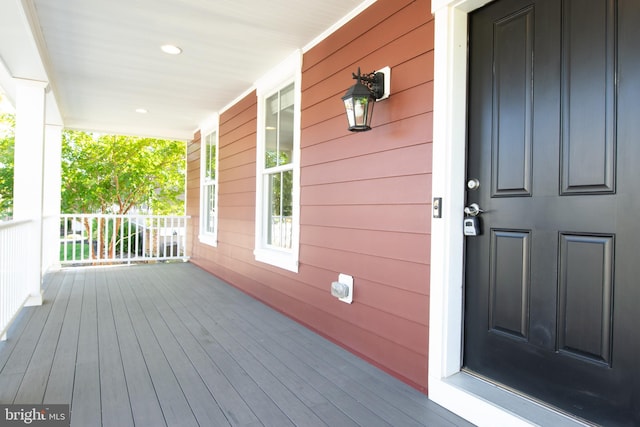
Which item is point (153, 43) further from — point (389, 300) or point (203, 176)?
point (203, 176)

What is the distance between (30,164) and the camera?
3633 millimetres

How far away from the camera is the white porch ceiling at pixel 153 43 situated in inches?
102

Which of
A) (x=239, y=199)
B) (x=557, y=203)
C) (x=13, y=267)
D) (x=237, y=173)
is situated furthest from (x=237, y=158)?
(x=557, y=203)

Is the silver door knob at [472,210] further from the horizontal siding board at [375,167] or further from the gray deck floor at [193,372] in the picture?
the gray deck floor at [193,372]

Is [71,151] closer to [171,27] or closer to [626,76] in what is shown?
[171,27]

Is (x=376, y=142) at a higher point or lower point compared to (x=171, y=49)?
lower

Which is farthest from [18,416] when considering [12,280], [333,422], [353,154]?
[353,154]

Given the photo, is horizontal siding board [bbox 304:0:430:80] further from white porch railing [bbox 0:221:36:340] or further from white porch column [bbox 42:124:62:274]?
white porch column [bbox 42:124:62:274]

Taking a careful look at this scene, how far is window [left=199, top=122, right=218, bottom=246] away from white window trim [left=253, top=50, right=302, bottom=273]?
1.76m

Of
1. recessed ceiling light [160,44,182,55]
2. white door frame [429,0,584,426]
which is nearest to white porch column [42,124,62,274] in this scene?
recessed ceiling light [160,44,182,55]

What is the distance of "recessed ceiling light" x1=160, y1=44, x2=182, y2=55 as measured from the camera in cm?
324

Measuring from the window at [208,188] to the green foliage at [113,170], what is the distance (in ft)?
17.1

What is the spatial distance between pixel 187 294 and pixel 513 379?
141 inches

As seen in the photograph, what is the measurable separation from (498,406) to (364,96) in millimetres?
1772
